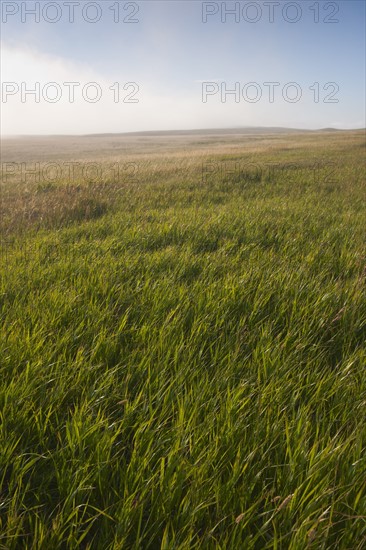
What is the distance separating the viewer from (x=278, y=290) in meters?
2.73

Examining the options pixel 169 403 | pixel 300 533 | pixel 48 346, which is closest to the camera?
pixel 300 533

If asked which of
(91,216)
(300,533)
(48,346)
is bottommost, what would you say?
(300,533)

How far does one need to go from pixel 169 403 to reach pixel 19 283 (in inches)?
73.6

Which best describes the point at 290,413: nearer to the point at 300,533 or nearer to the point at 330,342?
the point at 300,533

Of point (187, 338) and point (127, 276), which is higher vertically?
point (127, 276)

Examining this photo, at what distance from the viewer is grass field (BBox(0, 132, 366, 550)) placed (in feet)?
3.77

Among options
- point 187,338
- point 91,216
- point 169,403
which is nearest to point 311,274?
point 187,338

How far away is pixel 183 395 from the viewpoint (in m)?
1.70

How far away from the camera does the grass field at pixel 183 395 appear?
115cm

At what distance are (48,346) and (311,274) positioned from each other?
7.58ft

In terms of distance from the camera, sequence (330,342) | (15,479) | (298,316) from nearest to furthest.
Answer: (15,479) → (330,342) → (298,316)

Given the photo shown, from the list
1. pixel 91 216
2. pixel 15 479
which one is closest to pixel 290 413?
pixel 15 479

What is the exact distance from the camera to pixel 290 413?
5.35 feet

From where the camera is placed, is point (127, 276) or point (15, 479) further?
point (127, 276)
